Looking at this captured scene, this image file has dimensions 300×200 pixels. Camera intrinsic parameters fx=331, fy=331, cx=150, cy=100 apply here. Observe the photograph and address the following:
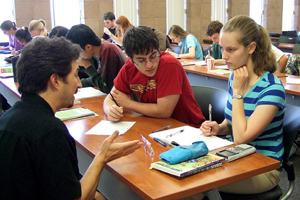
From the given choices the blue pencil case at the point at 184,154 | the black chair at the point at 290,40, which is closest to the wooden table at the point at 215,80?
the blue pencil case at the point at 184,154

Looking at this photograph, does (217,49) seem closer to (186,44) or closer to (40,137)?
(186,44)

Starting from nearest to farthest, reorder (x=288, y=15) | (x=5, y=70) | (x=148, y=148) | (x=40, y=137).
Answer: (x=40, y=137) < (x=148, y=148) < (x=5, y=70) < (x=288, y=15)

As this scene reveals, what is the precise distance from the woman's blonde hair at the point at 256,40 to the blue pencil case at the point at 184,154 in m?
→ 0.58

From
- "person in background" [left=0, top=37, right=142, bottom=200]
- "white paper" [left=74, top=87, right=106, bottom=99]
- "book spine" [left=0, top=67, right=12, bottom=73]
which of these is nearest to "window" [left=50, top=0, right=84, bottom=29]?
"book spine" [left=0, top=67, right=12, bottom=73]

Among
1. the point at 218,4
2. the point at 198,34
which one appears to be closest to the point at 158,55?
the point at 198,34

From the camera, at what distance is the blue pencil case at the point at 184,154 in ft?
4.30

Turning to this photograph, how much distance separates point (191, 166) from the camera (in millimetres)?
1275

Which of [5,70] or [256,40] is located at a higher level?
[256,40]

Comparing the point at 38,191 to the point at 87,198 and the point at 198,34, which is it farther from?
the point at 198,34

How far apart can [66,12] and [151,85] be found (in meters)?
6.47

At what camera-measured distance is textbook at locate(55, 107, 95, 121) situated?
2.13 metres

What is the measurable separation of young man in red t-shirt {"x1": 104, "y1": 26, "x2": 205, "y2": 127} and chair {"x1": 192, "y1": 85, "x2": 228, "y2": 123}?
0.10 meters

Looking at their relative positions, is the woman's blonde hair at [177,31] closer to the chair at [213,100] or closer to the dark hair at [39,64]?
the chair at [213,100]

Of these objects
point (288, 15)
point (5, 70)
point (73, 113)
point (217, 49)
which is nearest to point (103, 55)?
point (73, 113)
